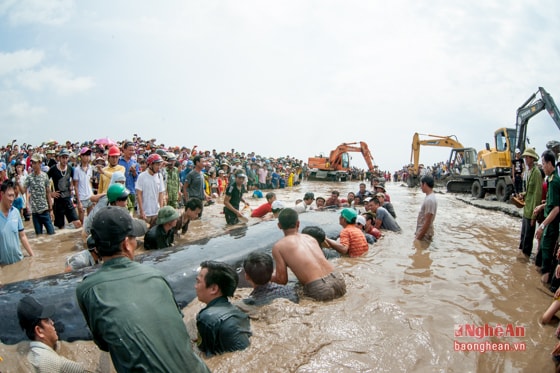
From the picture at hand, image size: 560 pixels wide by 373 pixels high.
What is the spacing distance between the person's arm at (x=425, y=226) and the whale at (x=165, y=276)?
2.70 meters

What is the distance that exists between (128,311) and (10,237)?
13.5 feet

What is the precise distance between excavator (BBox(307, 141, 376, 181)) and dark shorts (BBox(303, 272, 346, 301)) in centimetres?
2752

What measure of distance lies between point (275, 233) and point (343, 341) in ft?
8.49

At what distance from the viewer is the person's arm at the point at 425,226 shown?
250 inches

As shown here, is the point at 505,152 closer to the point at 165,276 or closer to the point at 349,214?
the point at 349,214

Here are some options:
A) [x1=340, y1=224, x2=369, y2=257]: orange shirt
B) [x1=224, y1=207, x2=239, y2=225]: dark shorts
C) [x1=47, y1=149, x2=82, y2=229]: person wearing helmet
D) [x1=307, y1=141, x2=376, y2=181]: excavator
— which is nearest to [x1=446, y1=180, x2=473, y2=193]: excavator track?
[x1=307, y1=141, x2=376, y2=181]: excavator

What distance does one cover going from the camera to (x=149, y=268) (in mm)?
1759

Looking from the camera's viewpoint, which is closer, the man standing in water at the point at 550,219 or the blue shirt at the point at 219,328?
the blue shirt at the point at 219,328

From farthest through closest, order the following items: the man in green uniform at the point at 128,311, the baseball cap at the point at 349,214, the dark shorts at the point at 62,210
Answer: the dark shorts at the point at 62,210 < the baseball cap at the point at 349,214 < the man in green uniform at the point at 128,311

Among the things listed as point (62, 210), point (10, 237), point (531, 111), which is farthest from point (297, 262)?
point (531, 111)

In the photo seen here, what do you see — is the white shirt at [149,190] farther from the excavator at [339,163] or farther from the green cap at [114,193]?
the excavator at [339,163]

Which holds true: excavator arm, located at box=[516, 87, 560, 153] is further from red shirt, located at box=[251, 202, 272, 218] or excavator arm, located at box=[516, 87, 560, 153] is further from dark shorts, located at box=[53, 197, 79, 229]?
dark shorts, located at box=[53, 197, 79, 229]

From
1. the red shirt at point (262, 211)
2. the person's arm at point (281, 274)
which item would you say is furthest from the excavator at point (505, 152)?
the person's arm at point (281, 274)

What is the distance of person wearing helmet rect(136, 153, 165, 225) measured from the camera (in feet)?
19.9
